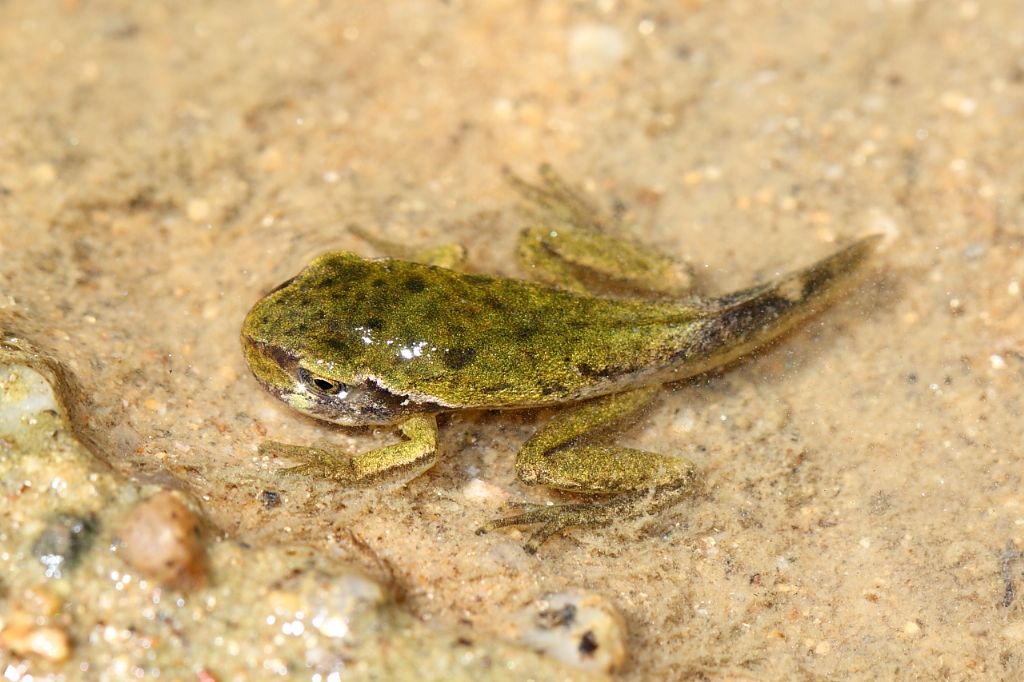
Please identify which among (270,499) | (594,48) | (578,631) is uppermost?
(594,48)

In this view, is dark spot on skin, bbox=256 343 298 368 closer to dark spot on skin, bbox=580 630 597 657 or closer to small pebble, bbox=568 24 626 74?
dark spot on skin, bbox=580 630 597 657

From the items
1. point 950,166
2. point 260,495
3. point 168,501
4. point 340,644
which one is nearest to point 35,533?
point 168,501

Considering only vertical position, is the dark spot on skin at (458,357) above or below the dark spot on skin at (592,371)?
above

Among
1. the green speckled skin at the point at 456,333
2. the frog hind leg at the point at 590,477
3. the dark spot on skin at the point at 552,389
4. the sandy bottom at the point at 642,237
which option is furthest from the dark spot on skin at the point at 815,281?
the dark spot on skin at the point at 552,389

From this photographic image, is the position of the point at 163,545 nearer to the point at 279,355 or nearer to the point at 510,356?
the point at 279,355

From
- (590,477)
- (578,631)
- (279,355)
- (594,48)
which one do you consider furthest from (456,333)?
(594,48)

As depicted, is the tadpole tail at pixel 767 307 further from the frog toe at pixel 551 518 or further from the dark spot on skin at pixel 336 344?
the dark spot on skin at pixel 336 344

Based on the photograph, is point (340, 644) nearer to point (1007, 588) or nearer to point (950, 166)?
point (1007, 588)

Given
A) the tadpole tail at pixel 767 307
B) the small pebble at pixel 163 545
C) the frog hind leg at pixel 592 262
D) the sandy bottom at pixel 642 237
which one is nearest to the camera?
the small pebble at pixel 163 545
